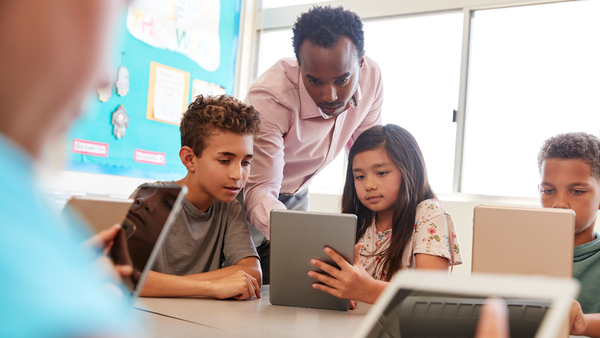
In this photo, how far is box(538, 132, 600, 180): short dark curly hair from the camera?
1.40 m

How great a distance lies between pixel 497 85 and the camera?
3139mm

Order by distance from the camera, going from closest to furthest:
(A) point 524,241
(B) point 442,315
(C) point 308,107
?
(B) point 442,315 < (A) point 524,241 < (C) point 308,107

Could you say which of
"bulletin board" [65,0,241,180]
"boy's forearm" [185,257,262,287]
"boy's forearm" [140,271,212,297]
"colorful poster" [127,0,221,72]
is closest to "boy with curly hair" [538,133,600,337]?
"boy's forearm" [185,257,262,287]

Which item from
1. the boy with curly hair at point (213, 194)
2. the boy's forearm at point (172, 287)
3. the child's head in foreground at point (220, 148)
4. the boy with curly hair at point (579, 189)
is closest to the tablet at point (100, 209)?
the boy's forearm at point (172, 287)

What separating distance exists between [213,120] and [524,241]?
1.01 metres

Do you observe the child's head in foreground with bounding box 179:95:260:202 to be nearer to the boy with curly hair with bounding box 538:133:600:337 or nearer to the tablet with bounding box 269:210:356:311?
the tablet with bounding box 269:210:356:311

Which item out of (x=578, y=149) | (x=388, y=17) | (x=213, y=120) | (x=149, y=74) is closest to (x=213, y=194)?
(x=213, y=120)

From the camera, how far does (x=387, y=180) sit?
1.60 meters

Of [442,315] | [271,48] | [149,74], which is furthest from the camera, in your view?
[271,48]

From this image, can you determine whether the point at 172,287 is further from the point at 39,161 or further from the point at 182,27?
the point at 182,27

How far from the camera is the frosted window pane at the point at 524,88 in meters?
2.88

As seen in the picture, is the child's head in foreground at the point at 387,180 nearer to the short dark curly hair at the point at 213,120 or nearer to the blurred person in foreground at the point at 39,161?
the short dark curly hair at the point at 213,120

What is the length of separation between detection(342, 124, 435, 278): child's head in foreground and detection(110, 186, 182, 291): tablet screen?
101 centimetres

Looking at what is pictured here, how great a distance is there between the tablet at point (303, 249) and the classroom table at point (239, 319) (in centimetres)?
3
